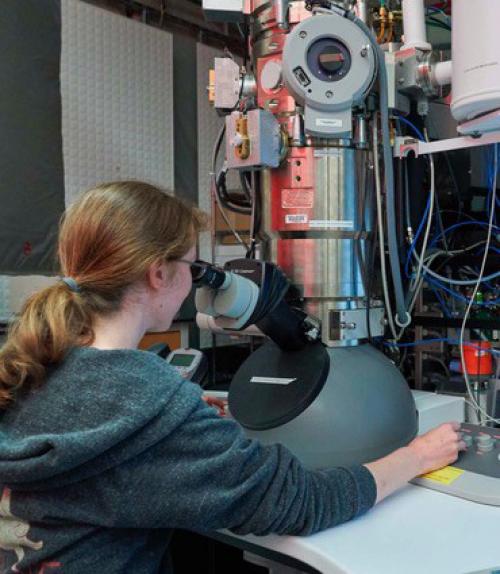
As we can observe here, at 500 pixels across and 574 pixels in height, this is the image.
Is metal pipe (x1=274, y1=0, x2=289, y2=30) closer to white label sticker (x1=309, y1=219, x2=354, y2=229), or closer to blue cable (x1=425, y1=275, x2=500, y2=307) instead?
white label sticker (x1=309, y1=219, x2=354, y2=229)

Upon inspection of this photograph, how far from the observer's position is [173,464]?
787 millimetres

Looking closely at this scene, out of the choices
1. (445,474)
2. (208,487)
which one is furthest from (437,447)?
(208,487)

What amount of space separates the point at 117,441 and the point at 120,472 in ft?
0.19

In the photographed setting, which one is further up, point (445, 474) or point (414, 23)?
point (414, 23)

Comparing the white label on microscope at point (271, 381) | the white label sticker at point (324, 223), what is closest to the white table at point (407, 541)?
the white label on microscope at point (271, 381)

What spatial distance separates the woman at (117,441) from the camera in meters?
0.78

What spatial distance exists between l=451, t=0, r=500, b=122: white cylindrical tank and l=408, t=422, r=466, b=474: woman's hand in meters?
0.62

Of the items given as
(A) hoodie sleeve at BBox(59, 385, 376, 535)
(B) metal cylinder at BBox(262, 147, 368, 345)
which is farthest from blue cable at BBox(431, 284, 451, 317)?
(A) hoodie sleeve at BBox(59, 385, 376, 535)

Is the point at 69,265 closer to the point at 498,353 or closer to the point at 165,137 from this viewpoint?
the point at 498,353

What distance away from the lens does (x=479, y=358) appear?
60.6 inches

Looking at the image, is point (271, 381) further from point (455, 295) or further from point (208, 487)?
point (455, 295)

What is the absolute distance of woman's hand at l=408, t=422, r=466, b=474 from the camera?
1062 mm

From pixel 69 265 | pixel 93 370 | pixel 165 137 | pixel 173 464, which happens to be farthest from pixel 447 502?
pixel 165 137

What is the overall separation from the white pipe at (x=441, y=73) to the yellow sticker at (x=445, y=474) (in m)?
0.85
